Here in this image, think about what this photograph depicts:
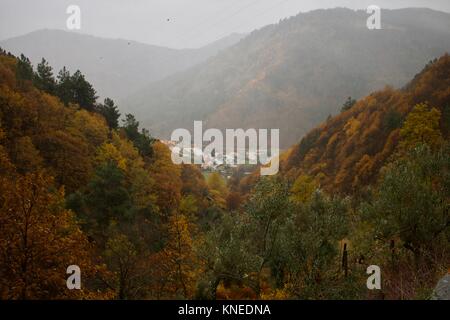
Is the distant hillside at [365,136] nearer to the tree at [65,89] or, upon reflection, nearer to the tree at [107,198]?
the tree at [107,198]

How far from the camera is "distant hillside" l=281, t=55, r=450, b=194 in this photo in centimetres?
7375

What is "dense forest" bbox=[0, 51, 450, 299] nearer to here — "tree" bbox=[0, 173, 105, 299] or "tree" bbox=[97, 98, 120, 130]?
"tree" bbox=[0, 173, 105, 299]

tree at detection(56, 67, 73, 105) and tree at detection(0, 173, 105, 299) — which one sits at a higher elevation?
tree at detection(56, 67, 73, 105)

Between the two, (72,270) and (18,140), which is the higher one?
(18,140)

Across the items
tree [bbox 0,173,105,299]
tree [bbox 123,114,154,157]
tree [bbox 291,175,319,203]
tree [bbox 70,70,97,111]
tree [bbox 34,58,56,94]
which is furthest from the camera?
tree [bbox 291,175,319,203]

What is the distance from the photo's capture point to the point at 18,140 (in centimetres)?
3838

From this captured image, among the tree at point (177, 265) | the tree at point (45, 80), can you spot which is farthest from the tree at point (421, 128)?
the tree at point (45, 80)

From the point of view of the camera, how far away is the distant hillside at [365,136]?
73.8 meters

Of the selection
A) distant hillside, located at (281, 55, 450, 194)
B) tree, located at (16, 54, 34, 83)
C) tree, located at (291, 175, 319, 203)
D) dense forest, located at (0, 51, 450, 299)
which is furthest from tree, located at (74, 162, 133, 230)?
distant hillside, located at (281, 55, 450, 194)

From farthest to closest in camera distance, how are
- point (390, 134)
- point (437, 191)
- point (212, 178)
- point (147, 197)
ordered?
point (212, 178), point (390, 134), point (147, 197), point (437, 191)

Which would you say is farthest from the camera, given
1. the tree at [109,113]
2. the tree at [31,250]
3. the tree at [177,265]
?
the tree at [109,113]
